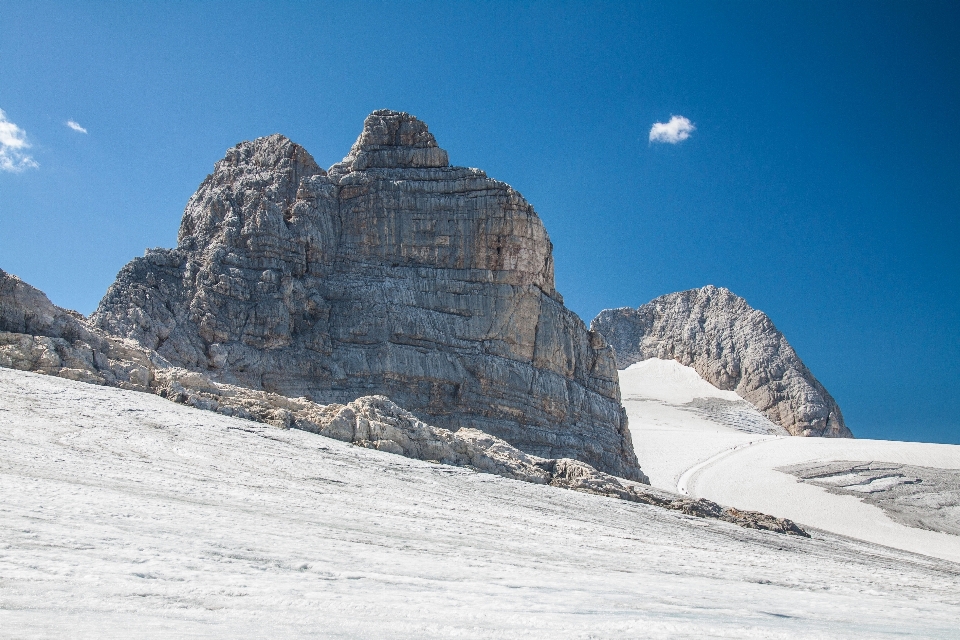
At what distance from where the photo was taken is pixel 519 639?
16.2 ft

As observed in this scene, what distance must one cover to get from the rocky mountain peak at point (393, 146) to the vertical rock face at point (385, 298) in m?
0.07

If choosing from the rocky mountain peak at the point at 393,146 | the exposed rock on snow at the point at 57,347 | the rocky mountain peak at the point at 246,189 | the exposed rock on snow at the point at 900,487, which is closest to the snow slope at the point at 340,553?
the exposed rock on snow at the point at 57,347

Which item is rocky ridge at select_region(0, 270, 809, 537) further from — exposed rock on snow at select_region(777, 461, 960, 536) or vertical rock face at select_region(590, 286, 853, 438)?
vertical rock face at select_region(590, 286, 853, 438)

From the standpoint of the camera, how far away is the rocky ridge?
1587 cm

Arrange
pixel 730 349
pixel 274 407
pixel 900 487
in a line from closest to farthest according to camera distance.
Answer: pixel 274 407
pixel 900 487
pixel 730 349

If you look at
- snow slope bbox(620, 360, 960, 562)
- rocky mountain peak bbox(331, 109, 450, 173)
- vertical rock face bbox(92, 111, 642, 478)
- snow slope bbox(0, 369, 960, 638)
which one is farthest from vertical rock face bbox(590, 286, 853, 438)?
snow slope bbox(0, 369, 960, 638)

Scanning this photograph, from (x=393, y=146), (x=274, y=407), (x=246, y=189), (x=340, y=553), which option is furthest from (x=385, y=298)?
(x=340, y=553)

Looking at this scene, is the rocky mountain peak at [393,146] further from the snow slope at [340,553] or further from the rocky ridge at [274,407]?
the snow slope at [340,553]

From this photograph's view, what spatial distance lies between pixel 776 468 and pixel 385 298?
23.7m

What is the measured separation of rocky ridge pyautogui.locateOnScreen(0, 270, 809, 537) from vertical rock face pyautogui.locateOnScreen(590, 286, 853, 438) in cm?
4018

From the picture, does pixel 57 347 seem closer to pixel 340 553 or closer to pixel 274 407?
pixel 274 407

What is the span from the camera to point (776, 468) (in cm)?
3606

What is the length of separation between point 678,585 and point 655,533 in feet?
14.8

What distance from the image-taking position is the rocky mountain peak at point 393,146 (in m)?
33.8
